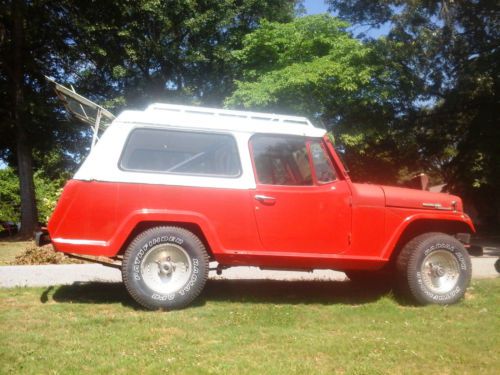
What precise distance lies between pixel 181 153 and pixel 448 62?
2112 centimetres

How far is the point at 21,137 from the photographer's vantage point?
2098 cm

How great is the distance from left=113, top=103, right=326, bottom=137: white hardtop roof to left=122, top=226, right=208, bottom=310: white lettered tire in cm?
124

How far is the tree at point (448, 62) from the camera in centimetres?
2192

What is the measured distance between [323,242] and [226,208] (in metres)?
1.19

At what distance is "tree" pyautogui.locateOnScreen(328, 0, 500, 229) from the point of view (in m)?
21.9

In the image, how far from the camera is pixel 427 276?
6.14 meters

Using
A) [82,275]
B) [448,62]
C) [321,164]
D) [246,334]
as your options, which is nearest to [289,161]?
[321,164]

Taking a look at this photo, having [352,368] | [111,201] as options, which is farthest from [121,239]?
[352,368]

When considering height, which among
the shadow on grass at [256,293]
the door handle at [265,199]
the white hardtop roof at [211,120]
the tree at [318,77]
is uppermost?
the tree at [318,77]

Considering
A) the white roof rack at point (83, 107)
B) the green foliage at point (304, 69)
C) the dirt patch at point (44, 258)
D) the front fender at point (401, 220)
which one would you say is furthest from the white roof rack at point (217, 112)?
the green foliage at point (304, 69)

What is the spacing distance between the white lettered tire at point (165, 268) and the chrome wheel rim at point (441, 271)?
2.74 metres

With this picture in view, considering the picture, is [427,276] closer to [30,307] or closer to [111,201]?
[111,201]

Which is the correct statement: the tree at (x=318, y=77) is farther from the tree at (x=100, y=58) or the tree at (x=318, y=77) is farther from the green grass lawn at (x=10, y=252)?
the green grass lawn at (x=10, y=252)

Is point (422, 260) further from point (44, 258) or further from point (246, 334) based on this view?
point (44, 258)
